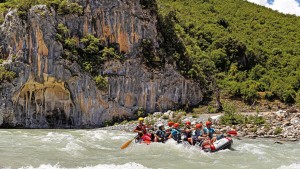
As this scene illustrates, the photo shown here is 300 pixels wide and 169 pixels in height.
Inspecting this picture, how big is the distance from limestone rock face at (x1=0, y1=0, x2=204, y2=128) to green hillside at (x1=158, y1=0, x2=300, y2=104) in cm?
540

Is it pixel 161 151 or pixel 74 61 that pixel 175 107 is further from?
pixel 161 151

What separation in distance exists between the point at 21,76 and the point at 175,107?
15860 mm

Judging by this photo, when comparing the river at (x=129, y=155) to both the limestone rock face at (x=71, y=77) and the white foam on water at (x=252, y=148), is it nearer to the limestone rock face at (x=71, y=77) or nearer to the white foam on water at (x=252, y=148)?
the white foam on water at (x=252, y=148)

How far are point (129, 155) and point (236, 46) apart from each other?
1501 inches

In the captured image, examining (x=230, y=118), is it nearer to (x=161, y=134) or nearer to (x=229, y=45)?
(x=161, y=134)

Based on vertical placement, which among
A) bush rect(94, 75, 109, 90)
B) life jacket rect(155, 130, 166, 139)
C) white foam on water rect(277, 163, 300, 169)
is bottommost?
white foam on water rect(277, 163, 300, 169)

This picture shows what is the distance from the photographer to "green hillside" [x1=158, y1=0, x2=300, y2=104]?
4572cm

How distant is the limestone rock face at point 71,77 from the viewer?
34719mm

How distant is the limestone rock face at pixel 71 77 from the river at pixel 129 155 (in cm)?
1023

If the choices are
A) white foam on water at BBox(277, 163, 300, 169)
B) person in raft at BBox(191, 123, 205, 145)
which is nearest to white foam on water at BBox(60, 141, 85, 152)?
person in raft at BBox(191, 123, 205, 145)

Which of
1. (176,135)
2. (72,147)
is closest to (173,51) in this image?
(176,135)

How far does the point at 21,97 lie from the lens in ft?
114

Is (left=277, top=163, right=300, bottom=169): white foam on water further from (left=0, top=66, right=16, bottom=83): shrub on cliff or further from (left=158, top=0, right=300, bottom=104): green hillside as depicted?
(left=158, top=0, right=300, bottom=104): green hillside

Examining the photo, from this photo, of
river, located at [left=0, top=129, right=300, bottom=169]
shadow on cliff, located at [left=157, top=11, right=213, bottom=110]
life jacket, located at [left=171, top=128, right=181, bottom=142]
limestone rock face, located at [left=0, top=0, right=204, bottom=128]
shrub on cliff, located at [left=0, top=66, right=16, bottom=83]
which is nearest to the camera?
river, located at [left=0, top=129, right=300, bottom=169]
